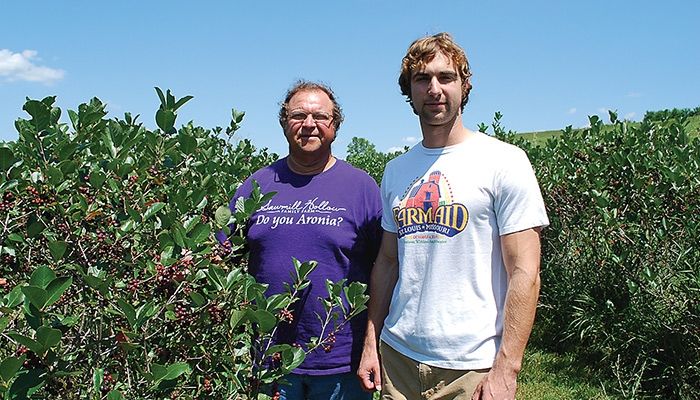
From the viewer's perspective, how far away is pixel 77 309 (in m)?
2.28

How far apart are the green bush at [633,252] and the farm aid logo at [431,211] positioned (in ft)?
9.55

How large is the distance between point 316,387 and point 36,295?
163 cm

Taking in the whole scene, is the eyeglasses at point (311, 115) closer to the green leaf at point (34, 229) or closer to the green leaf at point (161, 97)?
the green leaf at point (161, 97)

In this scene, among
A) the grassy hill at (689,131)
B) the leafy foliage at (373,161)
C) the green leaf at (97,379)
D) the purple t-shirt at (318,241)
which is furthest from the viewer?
the leafy foliage at (373,161)

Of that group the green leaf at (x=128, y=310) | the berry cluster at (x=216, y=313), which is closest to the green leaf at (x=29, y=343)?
the green leaf at (x=128, y=310)

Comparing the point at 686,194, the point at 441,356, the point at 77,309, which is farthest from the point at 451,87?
the point at 686,194

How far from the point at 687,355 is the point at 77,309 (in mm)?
4557

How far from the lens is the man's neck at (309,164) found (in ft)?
10.1

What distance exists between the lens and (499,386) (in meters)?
2.45

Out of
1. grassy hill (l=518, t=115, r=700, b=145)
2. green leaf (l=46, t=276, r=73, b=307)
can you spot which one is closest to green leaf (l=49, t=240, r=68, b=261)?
green leaf (l=46, t=276, r=73, b=307)

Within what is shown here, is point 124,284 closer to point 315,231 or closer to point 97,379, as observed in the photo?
point 97,379

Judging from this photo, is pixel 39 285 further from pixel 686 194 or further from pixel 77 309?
pixel 686 194

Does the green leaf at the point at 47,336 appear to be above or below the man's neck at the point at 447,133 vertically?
below

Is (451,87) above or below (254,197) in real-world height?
above
